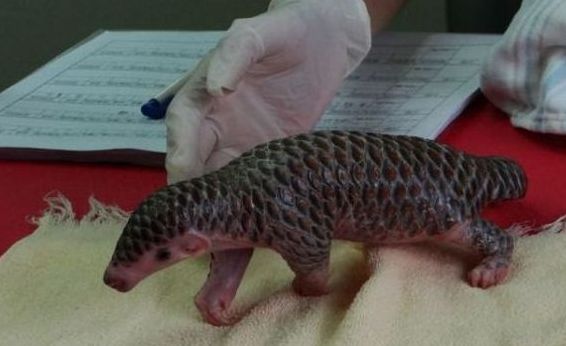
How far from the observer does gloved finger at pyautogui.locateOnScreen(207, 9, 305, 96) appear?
56 cm

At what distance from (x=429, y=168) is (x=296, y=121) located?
177 millimetres

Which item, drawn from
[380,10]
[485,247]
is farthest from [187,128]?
[380,10]

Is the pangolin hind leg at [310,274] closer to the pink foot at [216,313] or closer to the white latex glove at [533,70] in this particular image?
the pink foot at [216,313]

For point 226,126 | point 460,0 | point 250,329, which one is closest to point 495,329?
point 250,329

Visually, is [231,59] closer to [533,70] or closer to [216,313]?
[216,313]

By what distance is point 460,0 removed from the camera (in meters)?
1.22

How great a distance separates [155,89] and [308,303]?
38cm

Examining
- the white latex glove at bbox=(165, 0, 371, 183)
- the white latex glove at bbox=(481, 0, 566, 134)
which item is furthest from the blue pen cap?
the white latex glove at bbox=(481, 0, 566, 134)

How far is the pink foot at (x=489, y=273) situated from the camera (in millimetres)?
537

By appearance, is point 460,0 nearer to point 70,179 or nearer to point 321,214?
point 70,179

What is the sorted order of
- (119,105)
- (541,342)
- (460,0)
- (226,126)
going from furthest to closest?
(460,0) < (119,105) < (226,126) < (541,342)

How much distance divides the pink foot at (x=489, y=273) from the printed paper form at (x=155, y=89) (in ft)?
0.57

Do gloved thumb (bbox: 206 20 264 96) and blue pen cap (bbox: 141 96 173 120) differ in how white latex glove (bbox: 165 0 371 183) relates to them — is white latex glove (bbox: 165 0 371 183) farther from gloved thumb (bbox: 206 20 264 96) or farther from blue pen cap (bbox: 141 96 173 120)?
blue pen cap (bbox: 141 96 173 120)

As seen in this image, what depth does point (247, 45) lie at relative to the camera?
0.58m
